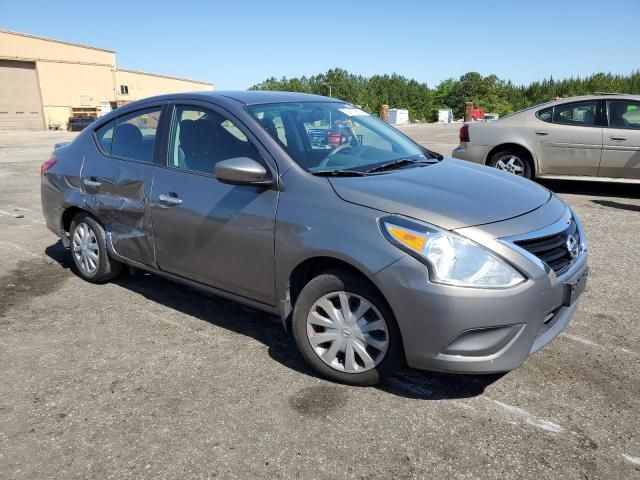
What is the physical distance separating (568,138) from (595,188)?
1.50m

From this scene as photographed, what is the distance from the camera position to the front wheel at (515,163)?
334 inches

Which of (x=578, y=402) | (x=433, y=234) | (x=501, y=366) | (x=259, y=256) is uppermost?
(x=433, y=234)

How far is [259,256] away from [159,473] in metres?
1.33

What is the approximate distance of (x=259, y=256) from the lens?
3.28m

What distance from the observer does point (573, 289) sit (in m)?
2.89

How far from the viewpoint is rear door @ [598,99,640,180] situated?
7.73 metres

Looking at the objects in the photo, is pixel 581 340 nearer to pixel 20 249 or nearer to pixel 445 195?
pixel 445 195

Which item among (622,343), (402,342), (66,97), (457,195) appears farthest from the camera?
(66,97)

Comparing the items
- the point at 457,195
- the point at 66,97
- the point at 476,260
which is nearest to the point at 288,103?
the point at 457,195

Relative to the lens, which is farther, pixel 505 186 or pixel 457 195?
pixel 505 186

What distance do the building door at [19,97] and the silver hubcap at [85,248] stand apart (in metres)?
41.1

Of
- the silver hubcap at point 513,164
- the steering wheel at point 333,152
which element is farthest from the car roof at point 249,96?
the silver hubcap at point 513,164

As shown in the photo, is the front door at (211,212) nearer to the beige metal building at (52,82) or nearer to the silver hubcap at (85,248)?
the silver hubcap at (85,248)

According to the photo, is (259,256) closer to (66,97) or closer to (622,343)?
(622,343)
